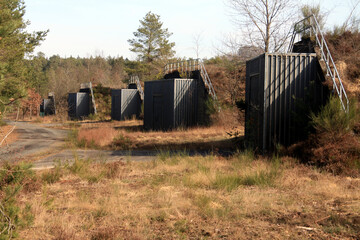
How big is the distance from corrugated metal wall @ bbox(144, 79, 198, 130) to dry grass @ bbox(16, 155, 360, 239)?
1228cm

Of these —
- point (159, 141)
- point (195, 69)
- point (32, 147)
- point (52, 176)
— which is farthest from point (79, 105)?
point (52, 176)

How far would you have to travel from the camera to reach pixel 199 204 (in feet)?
19.9

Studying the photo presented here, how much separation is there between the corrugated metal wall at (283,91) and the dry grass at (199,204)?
2396mm

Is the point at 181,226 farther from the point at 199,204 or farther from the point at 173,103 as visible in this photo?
the point at 173,103

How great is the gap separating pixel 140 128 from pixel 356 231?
21204mm

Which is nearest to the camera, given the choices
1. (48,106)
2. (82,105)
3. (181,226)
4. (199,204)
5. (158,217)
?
(181,226)

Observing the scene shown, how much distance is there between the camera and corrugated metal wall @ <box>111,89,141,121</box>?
33.2 meters

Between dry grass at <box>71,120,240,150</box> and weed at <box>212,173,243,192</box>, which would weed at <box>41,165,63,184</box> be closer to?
weed at <box>212,173,243,192</box>

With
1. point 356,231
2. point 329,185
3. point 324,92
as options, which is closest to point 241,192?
point 329,185

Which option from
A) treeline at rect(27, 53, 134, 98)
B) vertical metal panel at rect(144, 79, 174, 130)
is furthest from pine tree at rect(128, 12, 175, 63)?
vertical metal panel at rect(144, 79, 174, 130)

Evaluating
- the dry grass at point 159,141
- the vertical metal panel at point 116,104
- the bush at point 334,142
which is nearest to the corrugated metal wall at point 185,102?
the dry grass at point 159,141

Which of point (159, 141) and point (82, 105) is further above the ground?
point (82, 105)

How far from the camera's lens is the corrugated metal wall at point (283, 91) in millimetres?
11477

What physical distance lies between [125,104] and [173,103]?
1286cm
